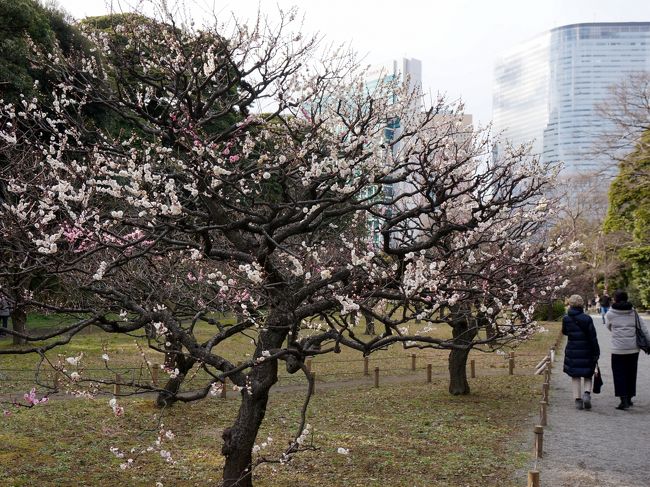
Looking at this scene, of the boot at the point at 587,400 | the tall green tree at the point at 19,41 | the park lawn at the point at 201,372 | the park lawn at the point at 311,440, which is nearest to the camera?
the park lawn at the point at 311,440

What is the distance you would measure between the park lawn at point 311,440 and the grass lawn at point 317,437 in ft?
0.04

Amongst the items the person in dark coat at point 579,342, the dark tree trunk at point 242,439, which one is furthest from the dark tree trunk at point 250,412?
the person in dark coat at point 579,342

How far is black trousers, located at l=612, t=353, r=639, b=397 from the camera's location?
988 cm

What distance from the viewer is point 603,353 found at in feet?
64.8

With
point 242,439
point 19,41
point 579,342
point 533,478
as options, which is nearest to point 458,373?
point 579,342

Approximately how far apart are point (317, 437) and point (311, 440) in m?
1.42

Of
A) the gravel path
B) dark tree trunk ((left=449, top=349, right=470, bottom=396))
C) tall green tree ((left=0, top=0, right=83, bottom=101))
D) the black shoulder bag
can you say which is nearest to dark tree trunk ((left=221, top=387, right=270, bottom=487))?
the gravel path

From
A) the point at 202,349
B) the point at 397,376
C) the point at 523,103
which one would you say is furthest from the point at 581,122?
the point at 202,349

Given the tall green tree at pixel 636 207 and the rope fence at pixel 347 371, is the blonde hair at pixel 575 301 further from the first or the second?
the tall green tree at pixel 636 207

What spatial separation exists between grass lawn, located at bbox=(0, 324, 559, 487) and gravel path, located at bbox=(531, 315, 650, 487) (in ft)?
1.60

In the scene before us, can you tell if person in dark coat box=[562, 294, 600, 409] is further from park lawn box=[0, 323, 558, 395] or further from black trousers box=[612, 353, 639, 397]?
park lawn box=[0, 323, 558, 395]

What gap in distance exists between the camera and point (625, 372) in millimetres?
10047

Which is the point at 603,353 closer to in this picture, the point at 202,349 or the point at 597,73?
the point at 202,349

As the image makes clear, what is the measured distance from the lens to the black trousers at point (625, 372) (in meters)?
9.88
